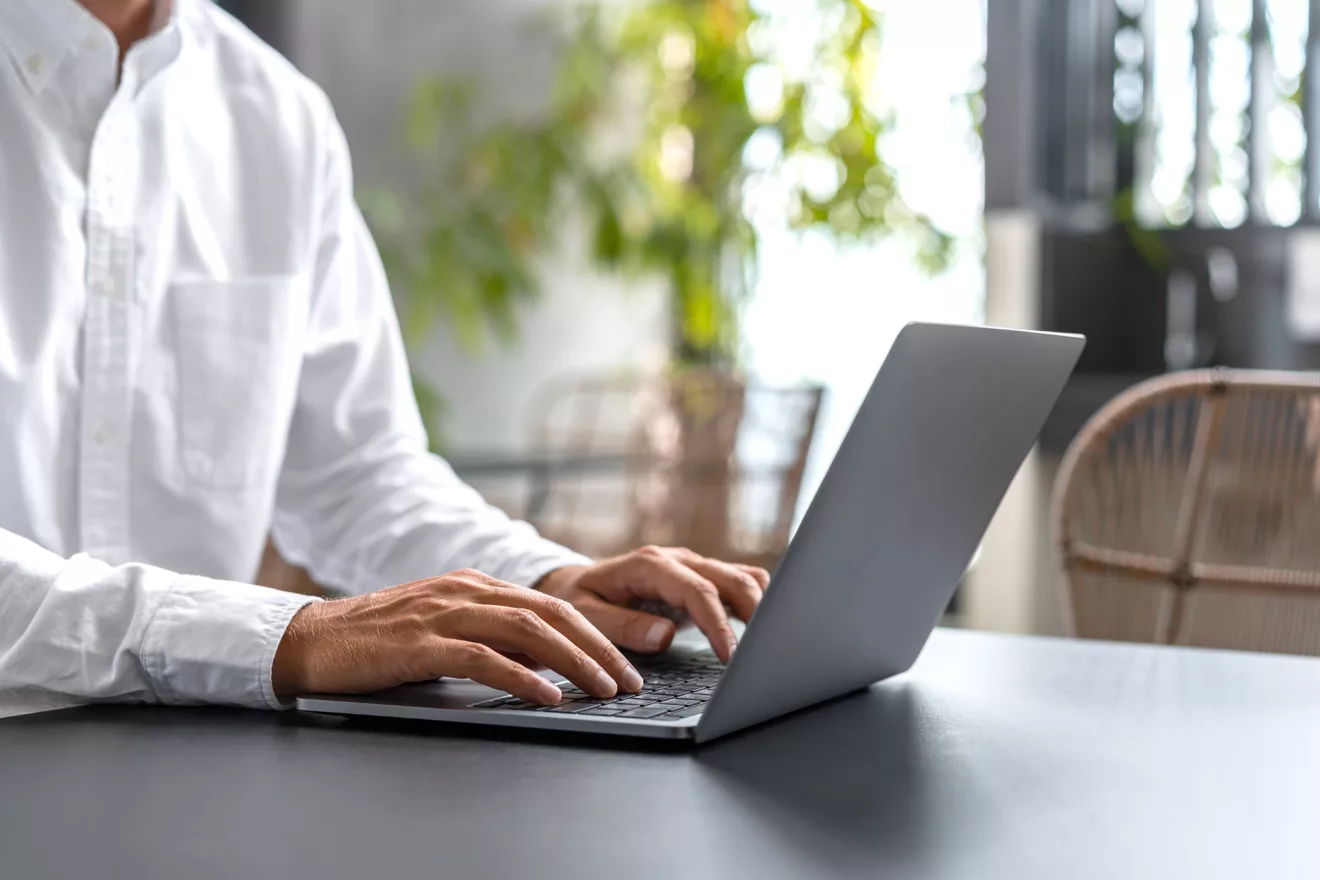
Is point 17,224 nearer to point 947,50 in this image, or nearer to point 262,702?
point 262,702

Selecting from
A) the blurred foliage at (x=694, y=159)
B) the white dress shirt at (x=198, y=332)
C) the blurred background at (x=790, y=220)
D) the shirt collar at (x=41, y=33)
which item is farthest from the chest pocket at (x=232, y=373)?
the blurred foliage at (x=694, y=159)

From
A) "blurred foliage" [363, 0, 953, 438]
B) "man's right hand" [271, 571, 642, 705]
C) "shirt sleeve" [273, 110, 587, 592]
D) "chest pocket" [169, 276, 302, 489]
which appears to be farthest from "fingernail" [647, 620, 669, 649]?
"blurred foliage" [363, 0, 953, 438]

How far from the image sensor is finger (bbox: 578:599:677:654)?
80 centimetres

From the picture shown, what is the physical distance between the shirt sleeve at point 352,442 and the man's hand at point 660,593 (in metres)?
0.22

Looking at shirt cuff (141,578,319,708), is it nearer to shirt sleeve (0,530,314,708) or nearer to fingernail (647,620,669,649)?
shirt sleeve (0,530,314,708)

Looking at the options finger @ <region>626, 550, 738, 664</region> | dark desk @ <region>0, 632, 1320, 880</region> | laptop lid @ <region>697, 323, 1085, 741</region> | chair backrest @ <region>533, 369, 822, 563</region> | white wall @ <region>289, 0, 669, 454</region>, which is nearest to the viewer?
dark desk @ <region>0, 632, 1320, 880</region>

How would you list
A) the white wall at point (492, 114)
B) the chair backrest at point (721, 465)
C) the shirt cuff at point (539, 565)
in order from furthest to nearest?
the white wall at point (492, 114) < the chair backrest at point (721, 465) < the shirt cuff at point (539, 565)

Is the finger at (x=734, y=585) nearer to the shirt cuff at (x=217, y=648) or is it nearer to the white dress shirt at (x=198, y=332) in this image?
the white dress shirt at (x=198, y=332)

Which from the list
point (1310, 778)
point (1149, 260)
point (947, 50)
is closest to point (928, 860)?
point (1310, 778)

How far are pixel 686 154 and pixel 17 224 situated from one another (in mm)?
3445

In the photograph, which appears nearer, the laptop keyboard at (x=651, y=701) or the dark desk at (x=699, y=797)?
the dark desk at (x=699, y=797)

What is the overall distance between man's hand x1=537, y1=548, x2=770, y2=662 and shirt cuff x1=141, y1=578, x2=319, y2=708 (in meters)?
0.19

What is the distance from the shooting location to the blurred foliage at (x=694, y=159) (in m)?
3.55

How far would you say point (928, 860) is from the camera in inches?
17.7
